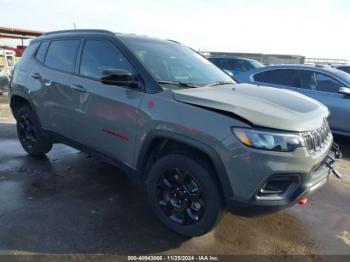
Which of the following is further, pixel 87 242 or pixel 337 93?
pixel 337 93

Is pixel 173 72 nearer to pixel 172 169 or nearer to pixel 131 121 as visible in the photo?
pixel 131 121

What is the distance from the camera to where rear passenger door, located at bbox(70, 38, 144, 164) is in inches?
137

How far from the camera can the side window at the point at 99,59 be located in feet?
12.2

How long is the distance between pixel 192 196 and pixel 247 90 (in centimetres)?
127

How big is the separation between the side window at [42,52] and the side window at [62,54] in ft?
0.35

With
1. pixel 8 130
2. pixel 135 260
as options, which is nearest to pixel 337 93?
pixel 135 260

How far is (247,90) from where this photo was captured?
362 cm

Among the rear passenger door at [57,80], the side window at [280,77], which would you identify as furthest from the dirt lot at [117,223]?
the side window at [280,77]

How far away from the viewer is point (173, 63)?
391 centimetres

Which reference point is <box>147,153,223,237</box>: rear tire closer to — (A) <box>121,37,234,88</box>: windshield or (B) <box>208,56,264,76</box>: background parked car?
(A) <box>121,37,234,88</box>: windshield

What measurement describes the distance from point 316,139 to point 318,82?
460 centimetres

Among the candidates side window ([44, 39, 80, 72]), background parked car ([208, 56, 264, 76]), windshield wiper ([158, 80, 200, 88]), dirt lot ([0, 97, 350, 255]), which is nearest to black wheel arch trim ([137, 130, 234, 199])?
windshield wiper ([158, 80, 200, 88])

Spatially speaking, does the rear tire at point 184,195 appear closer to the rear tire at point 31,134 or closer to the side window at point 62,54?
the side window at point 62,54

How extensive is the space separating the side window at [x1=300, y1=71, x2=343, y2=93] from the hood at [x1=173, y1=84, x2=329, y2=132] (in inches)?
150
